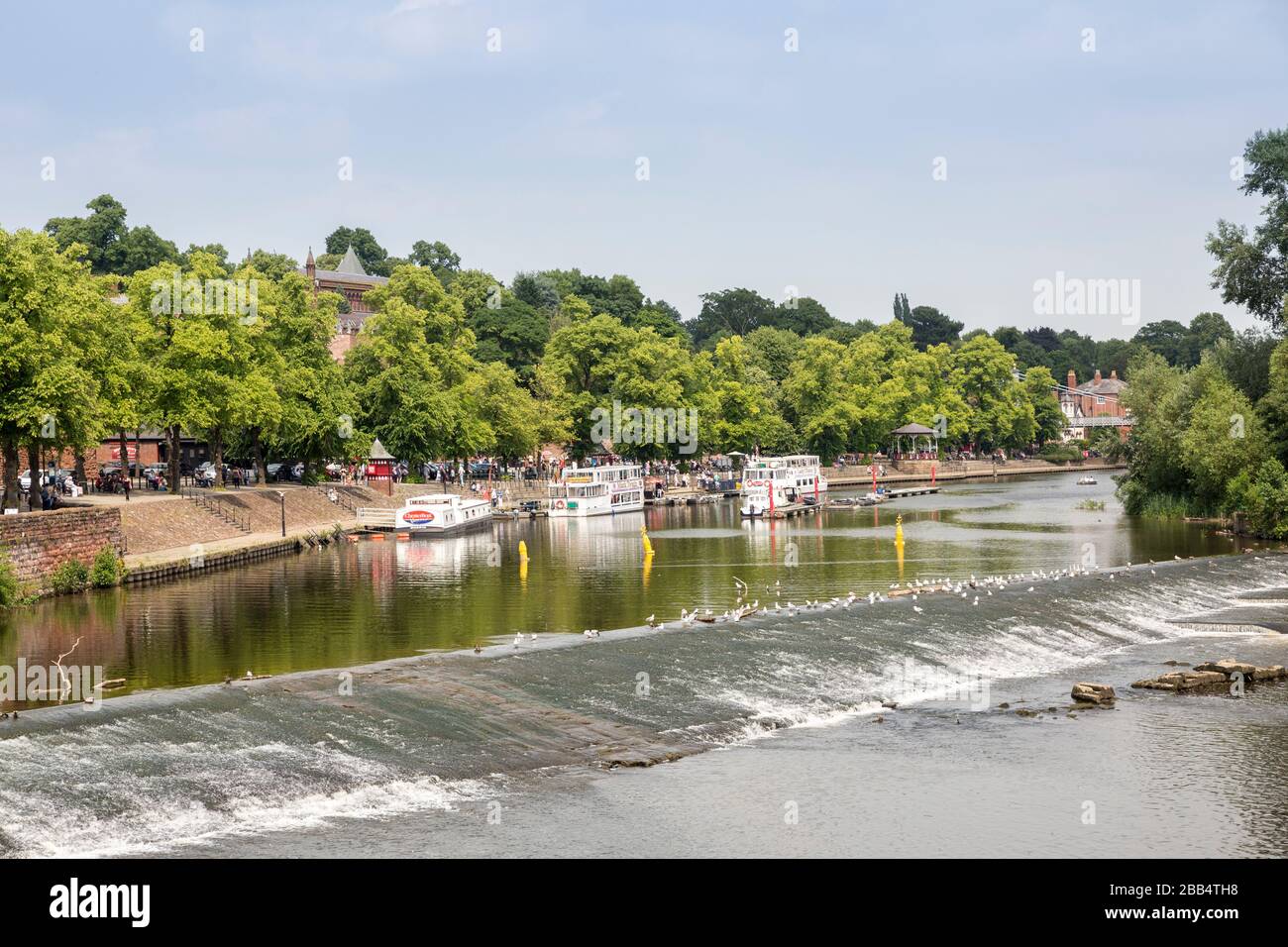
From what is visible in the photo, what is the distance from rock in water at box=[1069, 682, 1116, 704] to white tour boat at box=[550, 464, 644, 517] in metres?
85.6

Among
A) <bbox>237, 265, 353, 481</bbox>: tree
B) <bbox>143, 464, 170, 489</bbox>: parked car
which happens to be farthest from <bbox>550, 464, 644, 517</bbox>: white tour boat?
<bbox>143, 464, 170, 489</bbox>: parked car

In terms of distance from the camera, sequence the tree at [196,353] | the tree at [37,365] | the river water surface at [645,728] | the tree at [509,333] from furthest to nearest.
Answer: the tree at [509,333], the tree at [196,353], the tree at [37,365], the river water surface at [645,728]

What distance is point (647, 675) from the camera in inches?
1606

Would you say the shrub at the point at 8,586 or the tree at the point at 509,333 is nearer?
the shrub at the point at 8,586

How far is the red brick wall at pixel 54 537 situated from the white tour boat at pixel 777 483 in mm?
63187

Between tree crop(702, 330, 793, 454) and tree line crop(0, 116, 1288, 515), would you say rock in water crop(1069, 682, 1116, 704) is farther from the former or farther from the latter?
tree crop(702, 330, 793, 454)

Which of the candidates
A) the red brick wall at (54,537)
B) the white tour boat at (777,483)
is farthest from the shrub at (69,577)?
the white tour boat at (777,483)

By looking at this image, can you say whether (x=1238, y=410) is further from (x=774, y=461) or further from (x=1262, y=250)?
(x=774, y=461)

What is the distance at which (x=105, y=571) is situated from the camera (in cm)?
6738

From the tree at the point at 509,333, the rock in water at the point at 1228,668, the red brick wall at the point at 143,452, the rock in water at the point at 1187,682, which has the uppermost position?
the tree at the point at 509,333

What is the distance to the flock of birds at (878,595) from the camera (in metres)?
50.8

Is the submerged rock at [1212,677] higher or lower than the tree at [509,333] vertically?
lower

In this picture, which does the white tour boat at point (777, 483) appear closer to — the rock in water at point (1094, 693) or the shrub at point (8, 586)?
the shrub at point (8, 586)
